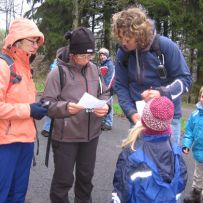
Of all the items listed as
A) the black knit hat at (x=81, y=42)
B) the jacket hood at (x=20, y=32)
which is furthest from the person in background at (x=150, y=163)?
the jacket hood at (x=20, y=32)

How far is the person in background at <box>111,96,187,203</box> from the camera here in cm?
303

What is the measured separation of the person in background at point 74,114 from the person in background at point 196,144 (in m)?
1.24

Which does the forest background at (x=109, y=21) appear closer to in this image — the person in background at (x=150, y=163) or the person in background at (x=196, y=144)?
the person in background at (x=196, y=144)

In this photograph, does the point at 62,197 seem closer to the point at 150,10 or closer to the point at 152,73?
the point at 152,73

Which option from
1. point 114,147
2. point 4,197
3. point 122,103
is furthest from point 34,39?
point 114,147

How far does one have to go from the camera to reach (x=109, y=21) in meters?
24.9

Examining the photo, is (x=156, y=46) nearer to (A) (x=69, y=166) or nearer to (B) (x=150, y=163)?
(B) (x=150, y=163)

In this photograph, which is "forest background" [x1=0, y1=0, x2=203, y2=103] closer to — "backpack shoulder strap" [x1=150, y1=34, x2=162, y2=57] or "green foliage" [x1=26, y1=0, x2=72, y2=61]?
"green foliage" [x1=26, y1=0, x2=72, y2=61]

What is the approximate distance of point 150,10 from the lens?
2283 cm

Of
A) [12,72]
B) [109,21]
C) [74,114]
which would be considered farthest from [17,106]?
[109,21]

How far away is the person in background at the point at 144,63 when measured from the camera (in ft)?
11.4

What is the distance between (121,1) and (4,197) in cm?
1980

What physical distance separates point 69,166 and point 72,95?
2.12 ft

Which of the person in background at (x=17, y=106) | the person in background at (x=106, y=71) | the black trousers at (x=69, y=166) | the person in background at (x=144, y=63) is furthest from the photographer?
the person in background at (x=106, y=71)
